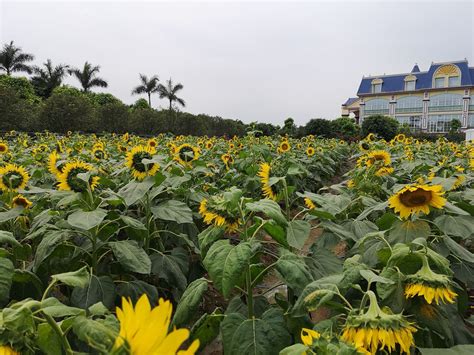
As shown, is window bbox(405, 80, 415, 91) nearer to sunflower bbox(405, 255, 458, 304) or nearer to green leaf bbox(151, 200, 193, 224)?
green leaf bbox(151, 200, 193, 224)

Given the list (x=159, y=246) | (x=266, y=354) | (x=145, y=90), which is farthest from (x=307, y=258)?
(x=145, y=90)

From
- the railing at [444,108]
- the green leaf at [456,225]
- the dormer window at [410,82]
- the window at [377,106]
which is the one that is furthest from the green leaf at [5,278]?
the dormer window at [410,82]

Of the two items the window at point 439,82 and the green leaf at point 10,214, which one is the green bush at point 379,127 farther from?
the window at point 439,82

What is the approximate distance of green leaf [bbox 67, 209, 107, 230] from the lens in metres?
1.54

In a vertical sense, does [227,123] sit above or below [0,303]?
above

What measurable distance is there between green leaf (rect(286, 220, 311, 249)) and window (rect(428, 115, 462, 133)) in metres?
53.9

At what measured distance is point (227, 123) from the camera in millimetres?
27375

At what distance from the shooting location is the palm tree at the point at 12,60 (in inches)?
1618

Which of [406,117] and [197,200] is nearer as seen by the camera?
[197,200]

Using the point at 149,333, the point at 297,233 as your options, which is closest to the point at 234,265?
the point at 297,233

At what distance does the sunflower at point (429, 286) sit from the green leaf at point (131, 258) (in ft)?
3.42

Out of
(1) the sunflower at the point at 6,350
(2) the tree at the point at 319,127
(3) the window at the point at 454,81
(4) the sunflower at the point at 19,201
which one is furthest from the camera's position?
(3) the window at the point at 454,81

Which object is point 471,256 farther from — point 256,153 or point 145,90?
point 145,90

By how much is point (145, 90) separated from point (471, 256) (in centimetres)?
4105
